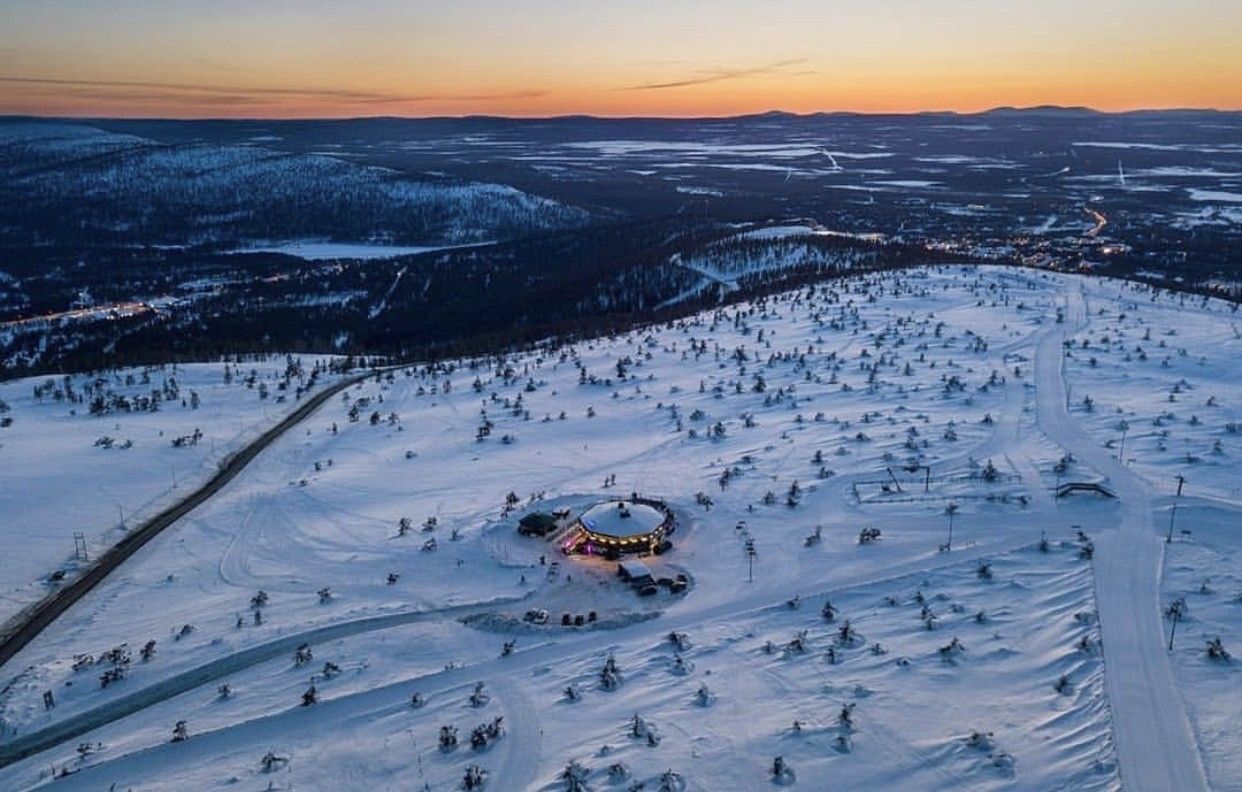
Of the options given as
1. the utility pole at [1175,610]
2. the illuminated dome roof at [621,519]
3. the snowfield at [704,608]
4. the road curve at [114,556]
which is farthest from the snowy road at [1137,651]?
the road curve at [114,556]

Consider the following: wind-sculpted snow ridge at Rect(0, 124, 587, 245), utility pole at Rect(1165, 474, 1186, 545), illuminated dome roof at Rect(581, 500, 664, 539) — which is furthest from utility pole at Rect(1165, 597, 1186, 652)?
wind-sculpted snow ridge at Rect(0, 124, 587, 245)

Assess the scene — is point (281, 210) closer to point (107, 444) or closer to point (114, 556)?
point (107, 444)

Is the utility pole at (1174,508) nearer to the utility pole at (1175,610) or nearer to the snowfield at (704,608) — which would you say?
the snowfield at (704,608)

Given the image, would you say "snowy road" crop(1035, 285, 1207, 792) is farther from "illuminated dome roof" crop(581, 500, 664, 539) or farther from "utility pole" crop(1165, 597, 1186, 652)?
"illuminated dome roof" crop(581, 500, 664, 539)

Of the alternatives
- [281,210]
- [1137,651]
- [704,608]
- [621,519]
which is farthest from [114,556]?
[281,210]

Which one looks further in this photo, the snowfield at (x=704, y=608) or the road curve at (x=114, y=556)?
the road curve at (x=114, y=556)
